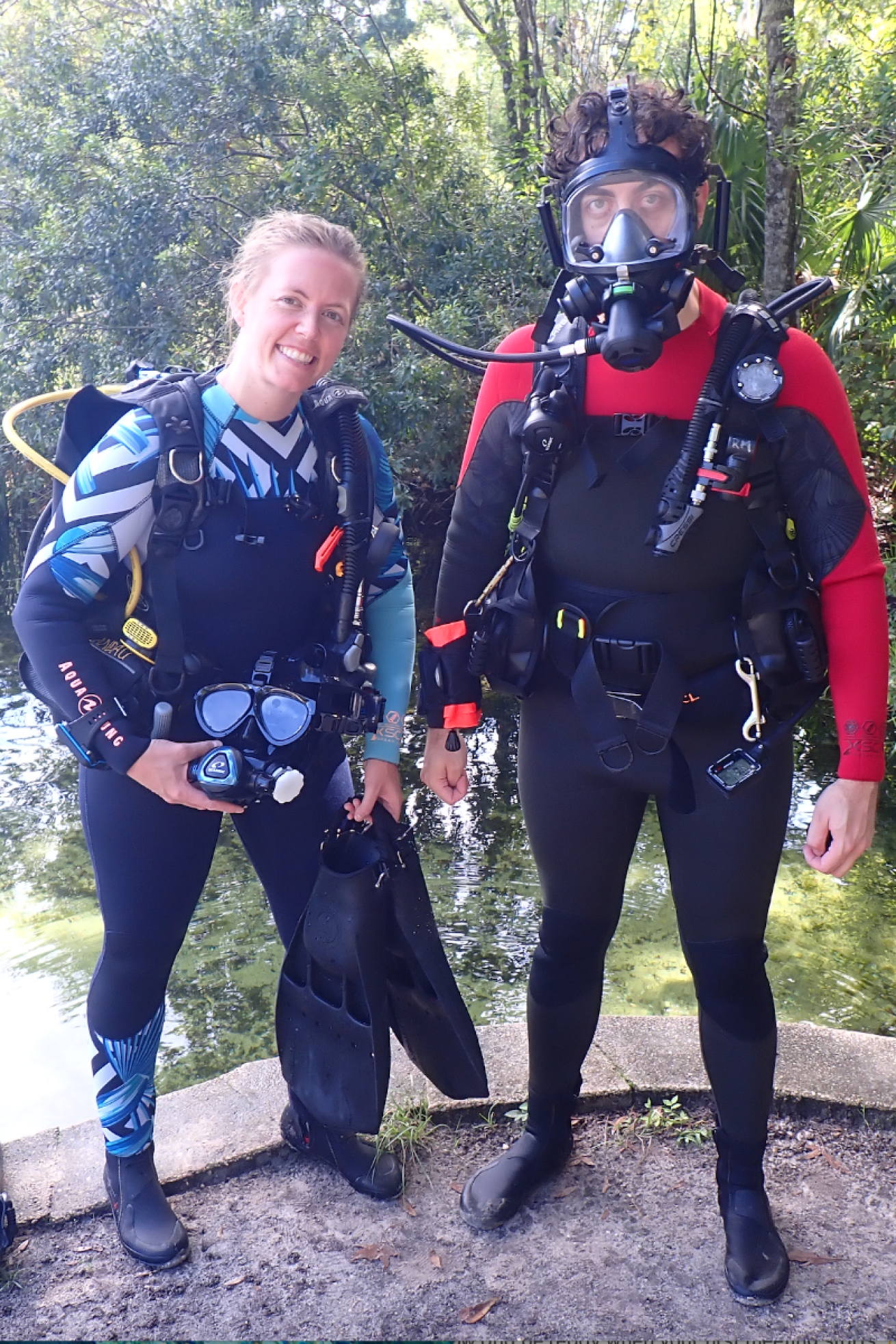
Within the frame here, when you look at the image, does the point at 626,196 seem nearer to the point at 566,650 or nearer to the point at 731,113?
the point at 566,650

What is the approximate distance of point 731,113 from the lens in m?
5.61

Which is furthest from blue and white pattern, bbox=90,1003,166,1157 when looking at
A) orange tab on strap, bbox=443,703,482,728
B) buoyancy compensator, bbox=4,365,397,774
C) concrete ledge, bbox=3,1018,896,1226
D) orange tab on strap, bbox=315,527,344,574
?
orange tab on strap, bbox=315,527,344,574

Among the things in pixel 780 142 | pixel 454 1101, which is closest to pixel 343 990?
pixel 454 1101

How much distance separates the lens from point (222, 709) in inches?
69.9

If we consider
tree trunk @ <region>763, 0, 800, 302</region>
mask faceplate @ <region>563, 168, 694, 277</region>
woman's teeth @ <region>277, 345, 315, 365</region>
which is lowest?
woman's teeth @ <region>277, 345, 315, 365</region>

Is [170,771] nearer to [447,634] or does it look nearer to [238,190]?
[447,634]

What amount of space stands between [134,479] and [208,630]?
0.29 metres

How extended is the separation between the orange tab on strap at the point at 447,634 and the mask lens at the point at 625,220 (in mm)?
633

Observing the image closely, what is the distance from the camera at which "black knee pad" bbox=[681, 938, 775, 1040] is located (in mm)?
1771

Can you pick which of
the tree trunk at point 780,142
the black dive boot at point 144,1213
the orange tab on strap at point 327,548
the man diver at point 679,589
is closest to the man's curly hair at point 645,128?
the man diver at point 679,589

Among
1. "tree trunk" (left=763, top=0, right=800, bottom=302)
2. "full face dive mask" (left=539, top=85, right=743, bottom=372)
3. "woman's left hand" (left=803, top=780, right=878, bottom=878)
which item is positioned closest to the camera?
"full face dive mask" (left=539, top=85, right=743, bottom=372)

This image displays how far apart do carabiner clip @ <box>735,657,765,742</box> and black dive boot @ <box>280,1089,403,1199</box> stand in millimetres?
1098

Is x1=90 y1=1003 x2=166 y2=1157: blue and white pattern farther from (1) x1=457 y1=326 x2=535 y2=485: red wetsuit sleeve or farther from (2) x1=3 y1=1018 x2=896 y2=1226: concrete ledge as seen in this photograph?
(1) x1=457 y1=326 x2=535 y2=485: red wetsuit sleeve

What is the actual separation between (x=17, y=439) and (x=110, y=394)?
0.61 feet
